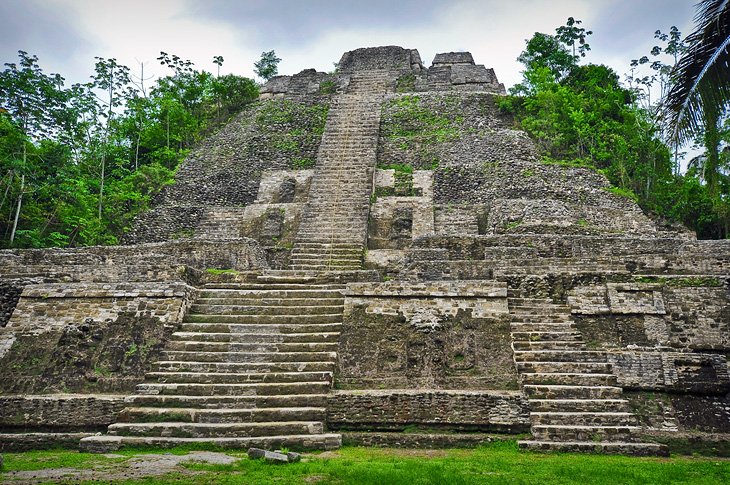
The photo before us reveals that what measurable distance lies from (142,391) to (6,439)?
1.51m

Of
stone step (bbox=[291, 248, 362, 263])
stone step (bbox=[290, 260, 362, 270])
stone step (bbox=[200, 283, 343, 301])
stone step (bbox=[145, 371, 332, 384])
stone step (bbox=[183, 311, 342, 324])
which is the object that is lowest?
stone step (bbox=[145, 371, 332, 384])

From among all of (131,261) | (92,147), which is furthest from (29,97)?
(131,261)

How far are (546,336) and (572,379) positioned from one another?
38.1 inches

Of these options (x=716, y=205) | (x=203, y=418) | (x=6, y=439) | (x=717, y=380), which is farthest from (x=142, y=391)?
(x=716, y=205)

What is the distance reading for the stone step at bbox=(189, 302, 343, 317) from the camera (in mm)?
9227

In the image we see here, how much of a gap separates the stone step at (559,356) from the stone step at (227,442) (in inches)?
105

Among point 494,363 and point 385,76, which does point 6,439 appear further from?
point 385,76

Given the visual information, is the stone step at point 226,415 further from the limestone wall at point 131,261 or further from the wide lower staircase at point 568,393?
the limestone wall at point 131,261

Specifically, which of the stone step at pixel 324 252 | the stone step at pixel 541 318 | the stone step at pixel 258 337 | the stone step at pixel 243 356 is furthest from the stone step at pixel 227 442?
the stone step at pixel 324 252

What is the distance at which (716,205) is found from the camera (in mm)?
15828

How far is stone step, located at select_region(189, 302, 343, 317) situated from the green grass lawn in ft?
9.88

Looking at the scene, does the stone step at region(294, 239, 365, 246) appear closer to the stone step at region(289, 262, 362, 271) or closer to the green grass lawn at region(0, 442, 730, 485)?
the stone step at region(289, 262, 362, 271)

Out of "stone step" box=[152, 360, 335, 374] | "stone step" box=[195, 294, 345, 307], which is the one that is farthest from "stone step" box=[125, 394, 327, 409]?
"stone step" box=[195, 294, 345, 307]

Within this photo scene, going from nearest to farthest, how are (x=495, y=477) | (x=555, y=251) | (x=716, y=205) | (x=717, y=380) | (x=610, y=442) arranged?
(x=495, y=477)
(x=610, y=442)
(x=717, y=380)
(x=555, y=251)
(x=716, y=205)
